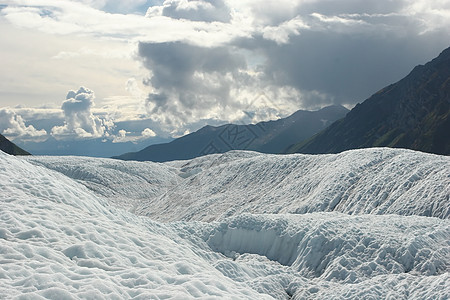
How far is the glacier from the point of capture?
13844 mm

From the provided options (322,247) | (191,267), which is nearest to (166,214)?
(322,247)

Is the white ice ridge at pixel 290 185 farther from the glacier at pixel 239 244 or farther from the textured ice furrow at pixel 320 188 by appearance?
the glacier at pixel 239 244

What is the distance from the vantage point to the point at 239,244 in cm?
2995

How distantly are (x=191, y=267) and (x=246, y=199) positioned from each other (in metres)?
52.7

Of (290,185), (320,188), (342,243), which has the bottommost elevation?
(290,185)

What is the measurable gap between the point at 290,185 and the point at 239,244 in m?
36.5

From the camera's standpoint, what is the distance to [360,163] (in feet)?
190

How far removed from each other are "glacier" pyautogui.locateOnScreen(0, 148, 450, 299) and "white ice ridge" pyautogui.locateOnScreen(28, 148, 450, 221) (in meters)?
0.27

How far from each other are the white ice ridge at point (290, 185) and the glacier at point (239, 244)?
27cm

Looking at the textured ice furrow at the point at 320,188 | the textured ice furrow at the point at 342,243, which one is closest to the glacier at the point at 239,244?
the textured ice furrow at the point at 342,243

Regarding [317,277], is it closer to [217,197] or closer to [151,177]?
[217,197]

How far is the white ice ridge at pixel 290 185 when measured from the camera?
45250mm

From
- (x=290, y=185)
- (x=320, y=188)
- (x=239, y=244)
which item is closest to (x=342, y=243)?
(x=239, y=244)

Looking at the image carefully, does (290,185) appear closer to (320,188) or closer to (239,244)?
(320,188)
